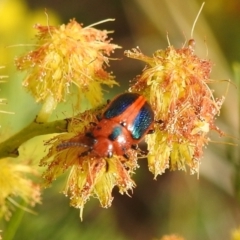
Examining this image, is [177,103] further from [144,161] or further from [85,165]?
[144,161]

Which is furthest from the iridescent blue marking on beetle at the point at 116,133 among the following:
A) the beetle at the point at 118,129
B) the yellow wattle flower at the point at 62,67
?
the yellow wattle flower at the point at 62,67

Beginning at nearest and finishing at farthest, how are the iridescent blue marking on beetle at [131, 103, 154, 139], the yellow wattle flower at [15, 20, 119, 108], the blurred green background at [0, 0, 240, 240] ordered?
the iridescent blue marking on beetle at [131, 103, 154, 139]
the yellow wattle flower at [15, 20, 119, 108]
the blurred green background at [0, 0, 240, 240]

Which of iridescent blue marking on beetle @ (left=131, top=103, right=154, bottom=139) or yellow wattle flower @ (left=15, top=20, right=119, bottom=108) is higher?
yellow wattle flower @ (left=15, top=20, right=119, bottom=108)

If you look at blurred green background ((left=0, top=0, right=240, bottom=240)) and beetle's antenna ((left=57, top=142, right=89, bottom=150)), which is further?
blurred green background ((left=0, top=0, right=240, bottom=240))

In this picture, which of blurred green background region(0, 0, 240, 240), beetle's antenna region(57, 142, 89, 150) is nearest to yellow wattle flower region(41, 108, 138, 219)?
beetle's antenna region(57, 142, 89, 150)

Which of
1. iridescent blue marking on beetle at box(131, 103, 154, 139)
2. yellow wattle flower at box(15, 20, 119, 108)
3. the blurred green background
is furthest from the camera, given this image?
the blurred green background

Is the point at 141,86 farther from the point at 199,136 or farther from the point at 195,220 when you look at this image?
the point at 195,220

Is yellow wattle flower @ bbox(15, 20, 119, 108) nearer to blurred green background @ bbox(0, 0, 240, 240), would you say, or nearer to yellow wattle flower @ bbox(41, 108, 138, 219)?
yellow wattle flower @ bbox(41, 108, 138, 219)

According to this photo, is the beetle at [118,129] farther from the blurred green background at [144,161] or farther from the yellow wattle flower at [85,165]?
the blurred green background at [144,161]
